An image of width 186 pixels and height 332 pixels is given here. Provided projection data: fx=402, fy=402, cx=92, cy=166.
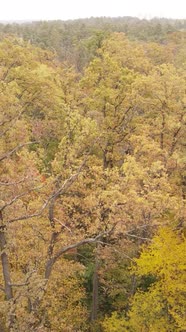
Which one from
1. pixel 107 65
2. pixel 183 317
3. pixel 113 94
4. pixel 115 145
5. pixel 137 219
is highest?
pixel 107 65

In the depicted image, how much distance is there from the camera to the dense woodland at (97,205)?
51.7ft

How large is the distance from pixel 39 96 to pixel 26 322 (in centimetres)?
2193

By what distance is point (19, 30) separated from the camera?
4385 inches

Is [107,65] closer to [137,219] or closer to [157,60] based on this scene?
[137,219]

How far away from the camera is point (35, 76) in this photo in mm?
32125

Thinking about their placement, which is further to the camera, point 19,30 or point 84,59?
point 19,30

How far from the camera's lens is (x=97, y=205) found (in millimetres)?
18750

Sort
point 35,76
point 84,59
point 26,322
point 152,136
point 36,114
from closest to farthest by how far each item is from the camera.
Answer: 1. point 26,322
2. point 152,136
3. point 35,76
4. point 36,114
5. point 84,59

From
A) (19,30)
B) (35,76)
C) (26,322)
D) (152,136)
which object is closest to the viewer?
(26,322)

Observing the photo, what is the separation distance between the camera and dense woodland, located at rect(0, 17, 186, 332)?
1576 centimetres

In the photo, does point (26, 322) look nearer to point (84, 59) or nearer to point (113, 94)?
point (113, 94)

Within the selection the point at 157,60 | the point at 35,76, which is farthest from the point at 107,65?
the point at 157,60

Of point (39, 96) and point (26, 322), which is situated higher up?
point (39, 96)

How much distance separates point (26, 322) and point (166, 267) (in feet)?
→ 25.3
